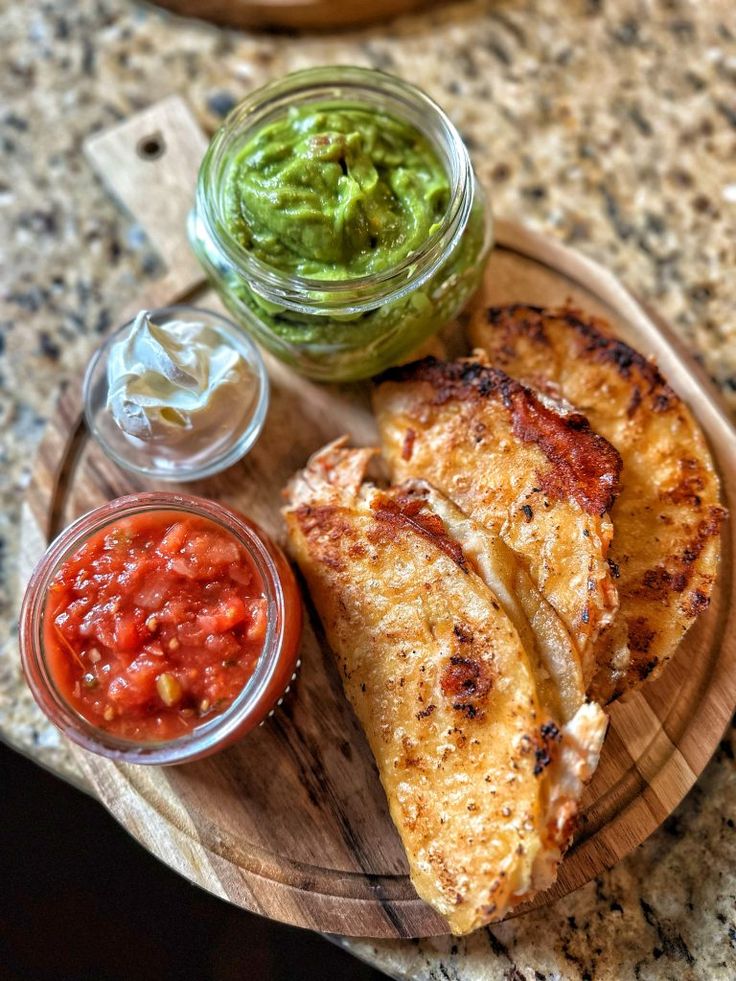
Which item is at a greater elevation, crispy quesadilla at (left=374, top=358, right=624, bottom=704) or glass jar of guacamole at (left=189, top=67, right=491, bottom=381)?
glass jar of guacamole at (left=189, top=67, right=491, bottom=381)

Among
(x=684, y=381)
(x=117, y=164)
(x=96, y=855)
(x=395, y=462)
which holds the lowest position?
(x=96, y=855)

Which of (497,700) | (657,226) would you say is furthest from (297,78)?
(497,700)

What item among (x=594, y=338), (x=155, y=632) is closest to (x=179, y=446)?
(x=155, y=632)

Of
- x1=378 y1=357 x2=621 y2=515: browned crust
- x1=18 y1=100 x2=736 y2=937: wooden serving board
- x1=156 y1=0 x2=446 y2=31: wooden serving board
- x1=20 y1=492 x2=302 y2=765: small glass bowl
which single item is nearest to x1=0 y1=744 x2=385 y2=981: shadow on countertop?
x1=18 y1=100 x2=736 y2=937: wooden serving board

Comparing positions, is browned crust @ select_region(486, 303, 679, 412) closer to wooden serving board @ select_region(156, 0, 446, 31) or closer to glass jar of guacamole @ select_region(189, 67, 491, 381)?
glass jar of guacamole @ select_region(189, 67, 491, 381)

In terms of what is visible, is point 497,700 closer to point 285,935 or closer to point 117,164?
point 285,935

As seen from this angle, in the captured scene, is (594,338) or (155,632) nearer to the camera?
(155,632)

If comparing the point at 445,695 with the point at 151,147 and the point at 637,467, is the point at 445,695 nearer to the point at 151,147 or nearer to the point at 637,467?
the point at 637,467
